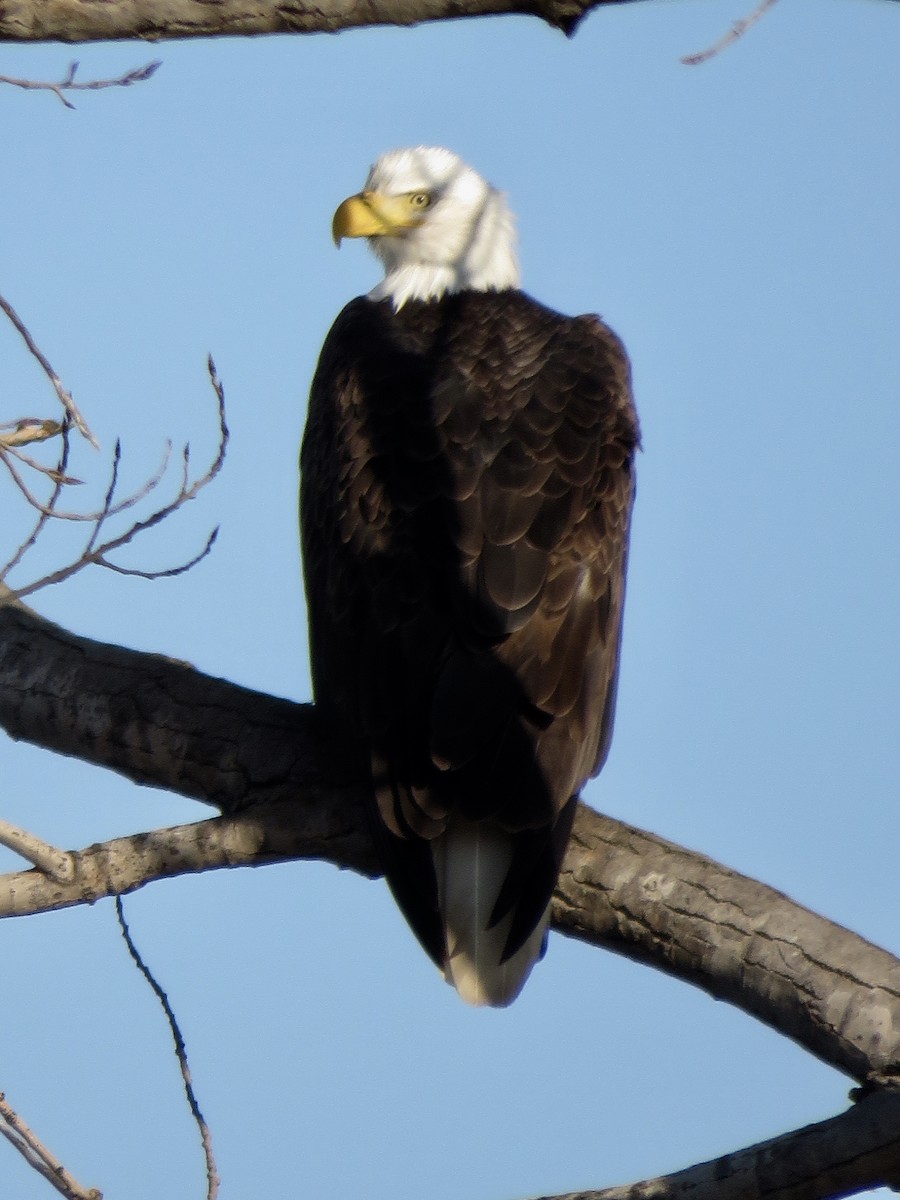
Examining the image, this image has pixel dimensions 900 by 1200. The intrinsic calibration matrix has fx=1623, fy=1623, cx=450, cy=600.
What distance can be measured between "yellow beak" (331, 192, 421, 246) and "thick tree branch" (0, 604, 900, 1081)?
1.99 m

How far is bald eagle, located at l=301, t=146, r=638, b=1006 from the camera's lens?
3.67m

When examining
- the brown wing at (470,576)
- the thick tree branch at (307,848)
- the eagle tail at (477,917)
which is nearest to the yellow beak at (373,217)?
the brown wing at (470,576)

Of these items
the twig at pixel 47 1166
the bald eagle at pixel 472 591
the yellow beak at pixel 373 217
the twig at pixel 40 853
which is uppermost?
the yellow beak at pixel 373 217

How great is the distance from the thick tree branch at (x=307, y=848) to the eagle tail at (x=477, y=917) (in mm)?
146

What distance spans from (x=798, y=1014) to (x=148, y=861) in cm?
144

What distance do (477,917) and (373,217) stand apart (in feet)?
9.64

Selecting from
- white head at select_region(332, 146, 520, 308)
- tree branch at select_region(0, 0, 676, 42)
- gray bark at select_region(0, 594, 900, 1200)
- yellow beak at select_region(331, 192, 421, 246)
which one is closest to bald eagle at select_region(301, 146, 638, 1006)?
gray bark at select_region(0, 594, 900, 1200)

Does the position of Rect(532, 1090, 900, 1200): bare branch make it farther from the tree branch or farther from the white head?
the white head

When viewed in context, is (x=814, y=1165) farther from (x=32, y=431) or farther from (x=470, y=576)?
(x=32, y=431)

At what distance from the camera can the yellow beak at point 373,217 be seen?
5684mm

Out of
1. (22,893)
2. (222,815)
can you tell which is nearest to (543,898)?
(222,815)

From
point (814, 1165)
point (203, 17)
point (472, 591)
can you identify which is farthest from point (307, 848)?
point (203, 17)

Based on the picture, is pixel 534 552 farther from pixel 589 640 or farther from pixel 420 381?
pixel 420 381

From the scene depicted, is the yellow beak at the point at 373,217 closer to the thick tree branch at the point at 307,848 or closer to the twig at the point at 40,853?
the thick tree branch at the point at 307,848
